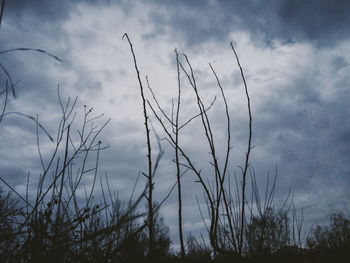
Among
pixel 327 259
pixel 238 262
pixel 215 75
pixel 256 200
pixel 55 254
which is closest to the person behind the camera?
pixel 55 254

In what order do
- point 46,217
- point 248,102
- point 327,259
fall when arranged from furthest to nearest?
1. point 327,259
2. point 46,217
3. point 248,102

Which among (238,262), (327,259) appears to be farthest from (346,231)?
(238,262)

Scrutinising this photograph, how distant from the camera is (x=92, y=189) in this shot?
88.4 inches

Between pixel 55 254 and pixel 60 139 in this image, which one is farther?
pixel 60 139

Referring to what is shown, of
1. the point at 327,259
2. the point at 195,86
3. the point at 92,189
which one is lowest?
→ the point at 327,259

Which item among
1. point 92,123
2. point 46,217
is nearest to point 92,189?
point 46,217

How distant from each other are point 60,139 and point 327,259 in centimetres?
551

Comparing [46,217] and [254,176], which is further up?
[254,176]

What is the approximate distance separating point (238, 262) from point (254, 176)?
112 cm

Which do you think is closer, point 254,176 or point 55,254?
point 55,254

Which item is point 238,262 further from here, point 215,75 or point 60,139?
point 60,139

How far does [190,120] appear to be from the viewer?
2025 millimetres

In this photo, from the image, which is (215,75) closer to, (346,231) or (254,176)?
(254,176)

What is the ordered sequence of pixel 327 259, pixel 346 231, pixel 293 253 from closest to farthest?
1. pixel 293 253
2. pixel 327 259
3. pixel 346 231
